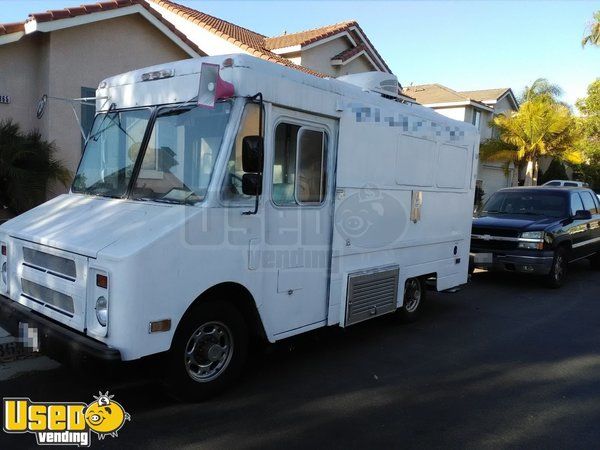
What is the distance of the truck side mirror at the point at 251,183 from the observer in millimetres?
3996

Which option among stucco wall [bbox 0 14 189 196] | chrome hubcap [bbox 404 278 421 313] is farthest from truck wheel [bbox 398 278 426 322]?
stucco wall [bbox 0 14 189 196]

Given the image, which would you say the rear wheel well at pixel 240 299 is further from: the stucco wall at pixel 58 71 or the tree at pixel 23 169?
the stucco wall at pixel 58 71

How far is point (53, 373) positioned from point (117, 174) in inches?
75.2

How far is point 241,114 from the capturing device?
403cm

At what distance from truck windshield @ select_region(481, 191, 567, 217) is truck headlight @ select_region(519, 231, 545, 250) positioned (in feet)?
3.64

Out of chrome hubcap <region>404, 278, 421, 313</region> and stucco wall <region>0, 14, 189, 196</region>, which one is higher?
stucco wall <region>0, 14, 189, 196</region>

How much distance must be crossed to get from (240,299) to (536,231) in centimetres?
669

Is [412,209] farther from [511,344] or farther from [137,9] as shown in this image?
[137,9]

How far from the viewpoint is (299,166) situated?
462 cm

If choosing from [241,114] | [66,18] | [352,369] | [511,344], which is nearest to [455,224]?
[511,344]

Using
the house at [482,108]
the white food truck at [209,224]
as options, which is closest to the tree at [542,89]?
the house at [482,108]

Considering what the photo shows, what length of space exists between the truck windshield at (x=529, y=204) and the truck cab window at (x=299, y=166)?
22.0ft

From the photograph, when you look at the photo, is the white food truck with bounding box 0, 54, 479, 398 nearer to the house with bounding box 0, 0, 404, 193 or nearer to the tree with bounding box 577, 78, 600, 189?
the house with bounding box 0, 0, 404, 193

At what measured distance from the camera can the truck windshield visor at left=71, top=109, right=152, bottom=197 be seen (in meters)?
Result: 4.47
